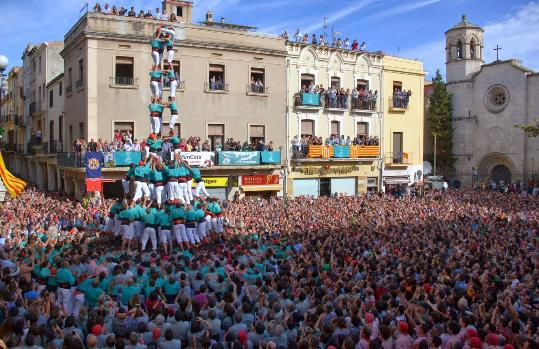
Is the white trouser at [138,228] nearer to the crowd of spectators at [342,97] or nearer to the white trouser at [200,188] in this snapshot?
the white trouser at [200,188]

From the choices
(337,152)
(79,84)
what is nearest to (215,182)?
(337,152)

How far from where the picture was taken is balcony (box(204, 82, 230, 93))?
95.6 ft

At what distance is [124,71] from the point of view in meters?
27.4

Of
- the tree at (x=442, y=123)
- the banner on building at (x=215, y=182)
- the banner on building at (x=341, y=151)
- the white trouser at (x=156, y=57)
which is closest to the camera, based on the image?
the white trouser at (x=156, y=57)

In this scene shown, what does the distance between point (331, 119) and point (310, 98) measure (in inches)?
83.5

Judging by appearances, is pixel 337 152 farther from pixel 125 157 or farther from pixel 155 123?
pixel 155 123

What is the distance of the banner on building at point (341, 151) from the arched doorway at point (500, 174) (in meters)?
16.2

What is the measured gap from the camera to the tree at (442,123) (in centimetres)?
4394

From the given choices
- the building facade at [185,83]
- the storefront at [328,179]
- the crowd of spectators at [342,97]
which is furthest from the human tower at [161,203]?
the crowd of spectators at [342,97]

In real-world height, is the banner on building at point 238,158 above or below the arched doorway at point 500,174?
above

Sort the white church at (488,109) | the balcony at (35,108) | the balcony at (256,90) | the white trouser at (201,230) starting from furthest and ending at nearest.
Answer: the white church at (488,109) < the balcony at (35,108) < the balcony at (256,90) < the white trouser at (201,230)

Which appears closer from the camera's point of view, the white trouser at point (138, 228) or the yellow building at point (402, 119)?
the white trouser at point (138, 228)

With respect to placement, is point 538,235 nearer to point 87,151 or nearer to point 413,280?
point 413,280

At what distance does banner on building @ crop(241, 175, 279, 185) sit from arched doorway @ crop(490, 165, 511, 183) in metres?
20.8
